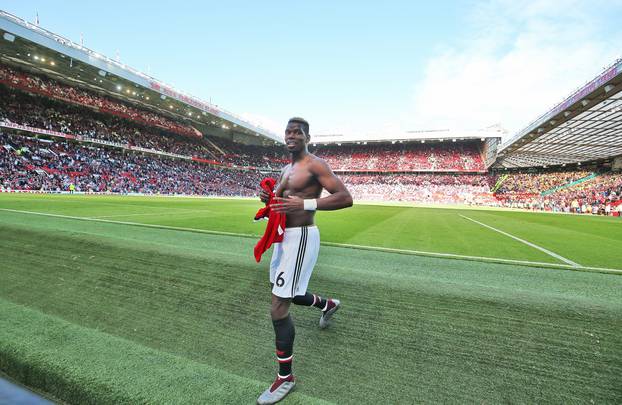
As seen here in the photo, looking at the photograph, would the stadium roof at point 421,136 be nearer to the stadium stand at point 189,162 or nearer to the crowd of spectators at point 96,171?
the stadium stand at point 189,162

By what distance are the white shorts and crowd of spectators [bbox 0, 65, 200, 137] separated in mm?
45558

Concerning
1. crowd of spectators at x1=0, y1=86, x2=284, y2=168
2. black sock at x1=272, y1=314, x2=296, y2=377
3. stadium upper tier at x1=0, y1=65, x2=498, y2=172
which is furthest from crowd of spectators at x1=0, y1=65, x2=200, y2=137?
black sock at x1=272, y1=314, x2=296, y2=377

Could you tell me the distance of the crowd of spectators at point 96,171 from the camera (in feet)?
97.9

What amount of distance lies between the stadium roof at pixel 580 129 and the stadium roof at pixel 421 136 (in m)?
8.38

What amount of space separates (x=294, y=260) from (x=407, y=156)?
2559 inches

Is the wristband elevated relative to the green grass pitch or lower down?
elevated

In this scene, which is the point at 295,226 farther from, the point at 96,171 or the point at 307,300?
the point at 96,171

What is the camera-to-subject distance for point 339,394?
2.16m

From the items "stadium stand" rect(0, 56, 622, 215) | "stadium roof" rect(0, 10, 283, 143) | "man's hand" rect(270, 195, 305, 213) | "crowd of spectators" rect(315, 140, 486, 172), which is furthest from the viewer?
"crowd of spectators" rect(315, 140, 486, 172)

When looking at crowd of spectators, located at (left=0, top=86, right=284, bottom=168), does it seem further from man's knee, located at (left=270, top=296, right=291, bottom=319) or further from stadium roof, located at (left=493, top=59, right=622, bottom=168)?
stadium roof, located at (left=493, top=59, right=622, bottom=168)

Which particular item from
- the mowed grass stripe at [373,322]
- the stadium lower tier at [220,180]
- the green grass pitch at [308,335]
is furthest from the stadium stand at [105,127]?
the green grass pitch at [308,335]

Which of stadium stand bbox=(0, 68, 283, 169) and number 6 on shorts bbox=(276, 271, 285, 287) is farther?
stadium stand bbox=(0, 68, 283, 169)

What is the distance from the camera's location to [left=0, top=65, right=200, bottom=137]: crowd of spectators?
33.6 m

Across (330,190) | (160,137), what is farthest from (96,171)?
(330,190)
